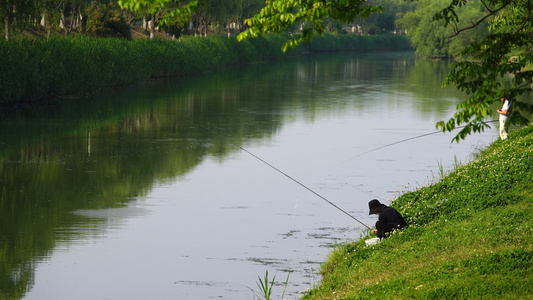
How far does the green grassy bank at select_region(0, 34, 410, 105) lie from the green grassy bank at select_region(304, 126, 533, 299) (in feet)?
71.9

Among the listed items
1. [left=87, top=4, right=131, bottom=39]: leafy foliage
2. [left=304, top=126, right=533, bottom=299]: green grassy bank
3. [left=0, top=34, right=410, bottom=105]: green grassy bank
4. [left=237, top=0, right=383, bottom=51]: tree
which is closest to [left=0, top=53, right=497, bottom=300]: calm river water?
[left=304, top=126, right=533, bottom=299]: green grassy bank

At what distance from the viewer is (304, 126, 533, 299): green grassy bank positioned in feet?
27.0

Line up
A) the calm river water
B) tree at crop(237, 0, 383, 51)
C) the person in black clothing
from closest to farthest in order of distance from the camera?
tree at crop(237, 0, 383, 51)
the person in black clothing
the calm river water

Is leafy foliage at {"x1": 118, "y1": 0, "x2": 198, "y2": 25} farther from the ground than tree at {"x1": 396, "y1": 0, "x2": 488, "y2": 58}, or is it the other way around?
tree at {"x1": 396, "y1": 0, "x2": 488, "y2": 58}

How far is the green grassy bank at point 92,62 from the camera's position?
106 ft

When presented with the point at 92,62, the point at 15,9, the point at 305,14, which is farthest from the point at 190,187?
the point at 92,62

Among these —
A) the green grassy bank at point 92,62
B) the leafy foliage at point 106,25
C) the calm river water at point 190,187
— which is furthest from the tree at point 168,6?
the leafy foliage at point 106,25

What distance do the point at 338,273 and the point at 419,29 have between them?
93038 mm

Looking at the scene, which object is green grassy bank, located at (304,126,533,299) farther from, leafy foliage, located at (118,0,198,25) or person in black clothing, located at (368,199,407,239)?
leafy foliage, located at (118,0,198,25)

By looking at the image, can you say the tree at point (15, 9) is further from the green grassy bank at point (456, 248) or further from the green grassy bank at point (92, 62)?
the green grassy bank at point (456, 248)

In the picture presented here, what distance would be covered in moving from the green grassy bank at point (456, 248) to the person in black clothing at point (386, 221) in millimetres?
172

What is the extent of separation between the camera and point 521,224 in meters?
10.7

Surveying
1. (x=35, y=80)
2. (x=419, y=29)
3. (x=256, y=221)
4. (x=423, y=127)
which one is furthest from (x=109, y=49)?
(x=419, y=29)

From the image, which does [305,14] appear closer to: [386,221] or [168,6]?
[168,6]
